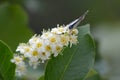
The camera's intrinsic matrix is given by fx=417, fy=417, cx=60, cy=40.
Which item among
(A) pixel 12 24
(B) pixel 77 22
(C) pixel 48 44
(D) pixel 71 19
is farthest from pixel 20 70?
(D) pixel 71 19

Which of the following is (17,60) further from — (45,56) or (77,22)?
(77,22)

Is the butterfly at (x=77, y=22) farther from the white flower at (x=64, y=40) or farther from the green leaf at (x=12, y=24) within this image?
the green leaf at (x=12, y=24)

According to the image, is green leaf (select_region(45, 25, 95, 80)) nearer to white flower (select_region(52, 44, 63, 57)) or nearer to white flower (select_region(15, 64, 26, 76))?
white flower (select_region(52, 44, 63, 57))

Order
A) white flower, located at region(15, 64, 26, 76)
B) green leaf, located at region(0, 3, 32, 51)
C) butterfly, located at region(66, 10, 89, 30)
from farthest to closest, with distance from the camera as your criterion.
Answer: green leaf, located at region(0, 3, 32, 51) → white flower, located at region(15, 64, 26, 76) → butterfly, located at region(66, 10, 89, 30)

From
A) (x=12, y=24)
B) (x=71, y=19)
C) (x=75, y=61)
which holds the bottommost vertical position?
(x=75, y=61)

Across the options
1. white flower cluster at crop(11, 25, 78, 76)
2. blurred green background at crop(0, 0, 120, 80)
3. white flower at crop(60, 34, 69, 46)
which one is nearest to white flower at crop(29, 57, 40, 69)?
white flower cluster at crop(11, 25, 78, 76)

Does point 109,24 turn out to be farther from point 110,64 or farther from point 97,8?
point 110,64

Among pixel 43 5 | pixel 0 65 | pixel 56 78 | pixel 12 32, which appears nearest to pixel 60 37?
pixel 56 78
